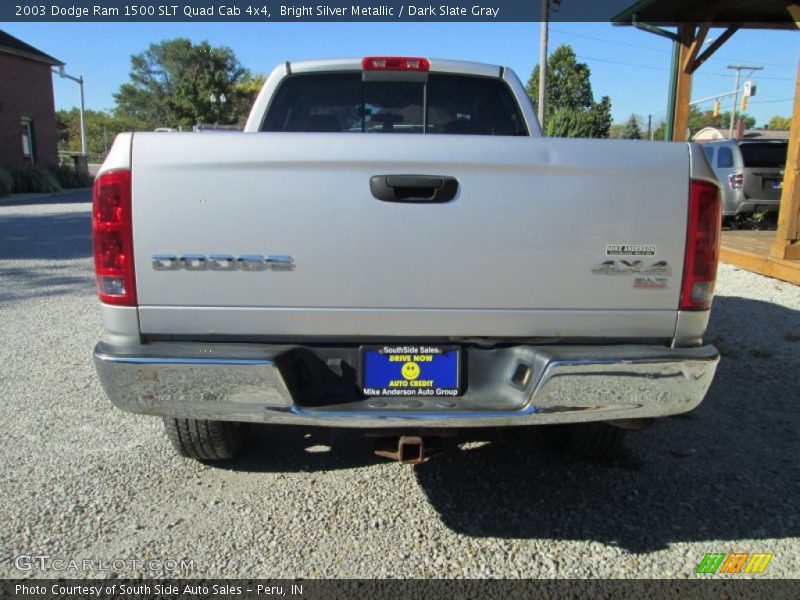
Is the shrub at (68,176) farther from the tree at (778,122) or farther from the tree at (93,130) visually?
the tree at (778,122)

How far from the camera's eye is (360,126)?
3.87 meters

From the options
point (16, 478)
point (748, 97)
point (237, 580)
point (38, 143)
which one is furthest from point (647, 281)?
point (748, 97)

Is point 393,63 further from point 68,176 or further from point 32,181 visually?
point 68,176

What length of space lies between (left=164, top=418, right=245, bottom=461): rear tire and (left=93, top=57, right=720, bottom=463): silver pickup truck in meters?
0.58

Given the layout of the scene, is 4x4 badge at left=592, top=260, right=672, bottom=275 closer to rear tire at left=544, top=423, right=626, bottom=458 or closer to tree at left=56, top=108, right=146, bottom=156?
rear tire at left=544, top=423, right=626, bottom=458

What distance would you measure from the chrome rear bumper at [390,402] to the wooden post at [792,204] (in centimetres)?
616

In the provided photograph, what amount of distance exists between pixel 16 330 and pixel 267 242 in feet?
14.3

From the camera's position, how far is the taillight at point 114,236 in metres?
2.19

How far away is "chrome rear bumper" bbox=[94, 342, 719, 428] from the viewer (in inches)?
87.3

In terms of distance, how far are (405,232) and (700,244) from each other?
3.54ft

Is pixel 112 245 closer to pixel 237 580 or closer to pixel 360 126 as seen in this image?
pixel 237 580

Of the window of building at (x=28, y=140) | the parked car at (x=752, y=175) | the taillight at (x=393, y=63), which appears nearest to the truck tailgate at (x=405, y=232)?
the taillight at (x=393, y=63)

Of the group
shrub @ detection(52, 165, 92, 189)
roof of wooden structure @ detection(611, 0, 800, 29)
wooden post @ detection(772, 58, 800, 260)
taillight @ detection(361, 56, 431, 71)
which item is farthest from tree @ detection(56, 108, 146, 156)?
taillight @ detection(361, 56, 431, 71)

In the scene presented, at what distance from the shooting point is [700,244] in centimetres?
229
